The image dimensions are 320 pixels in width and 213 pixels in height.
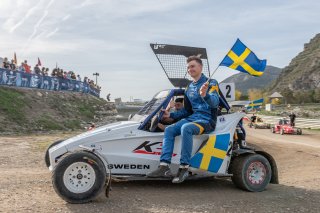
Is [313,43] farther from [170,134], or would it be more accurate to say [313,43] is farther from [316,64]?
[170,134]

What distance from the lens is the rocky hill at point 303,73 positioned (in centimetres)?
14912

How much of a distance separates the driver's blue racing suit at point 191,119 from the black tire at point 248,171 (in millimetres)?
888

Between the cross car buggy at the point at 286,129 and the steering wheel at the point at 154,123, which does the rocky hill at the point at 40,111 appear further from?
the steering wheel at the point at 154,123

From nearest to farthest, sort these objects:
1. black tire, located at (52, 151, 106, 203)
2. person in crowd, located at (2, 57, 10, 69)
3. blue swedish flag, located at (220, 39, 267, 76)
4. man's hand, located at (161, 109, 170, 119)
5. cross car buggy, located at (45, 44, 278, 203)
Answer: black tire, located at (52, 151, 106, 203) → cross car buggy, located at (45, 44, 278, 203) → man's hand, located at (161, 109, 170, 119) → blue swedish flag, located at (220, 39, 267, 76) → person in crowd, located at (2, 57, 10, 69)

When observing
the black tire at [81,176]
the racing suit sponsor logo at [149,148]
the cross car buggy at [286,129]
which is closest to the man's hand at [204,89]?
the racing suit sponsor logo at [149,148]

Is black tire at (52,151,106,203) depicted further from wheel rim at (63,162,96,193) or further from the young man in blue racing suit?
the young man in blue racing suit

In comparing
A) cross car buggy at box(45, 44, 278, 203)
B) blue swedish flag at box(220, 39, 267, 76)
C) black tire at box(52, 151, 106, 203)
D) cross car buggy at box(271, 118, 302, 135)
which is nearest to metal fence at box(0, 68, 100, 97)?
cross car buggy at box(271, 118, 302, 135)

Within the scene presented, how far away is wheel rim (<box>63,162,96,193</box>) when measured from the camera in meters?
6.22

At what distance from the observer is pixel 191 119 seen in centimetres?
712

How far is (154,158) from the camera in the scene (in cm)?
704

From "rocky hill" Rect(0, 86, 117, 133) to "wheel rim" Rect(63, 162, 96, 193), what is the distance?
59.4 ft

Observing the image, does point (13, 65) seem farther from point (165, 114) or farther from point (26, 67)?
point (165, 114)

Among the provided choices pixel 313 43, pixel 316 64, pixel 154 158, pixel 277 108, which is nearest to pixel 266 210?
pixel 154 158

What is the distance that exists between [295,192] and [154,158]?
265 centimetres
